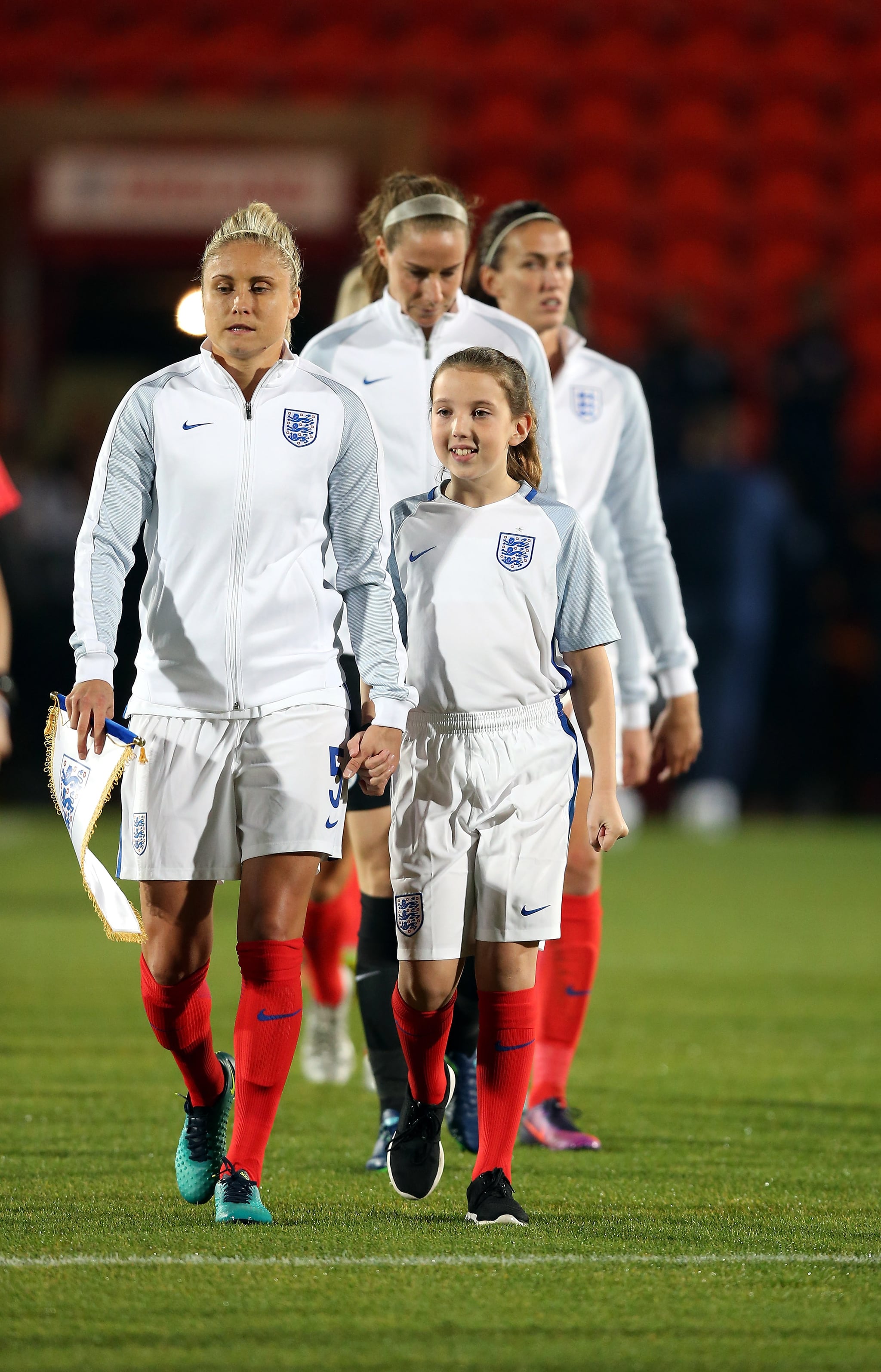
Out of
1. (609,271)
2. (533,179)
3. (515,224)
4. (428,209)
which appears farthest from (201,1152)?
(533,179)

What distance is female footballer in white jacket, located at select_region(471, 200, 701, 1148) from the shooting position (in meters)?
4.25

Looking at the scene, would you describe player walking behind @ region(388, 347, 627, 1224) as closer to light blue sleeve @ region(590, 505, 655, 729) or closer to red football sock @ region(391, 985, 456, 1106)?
red football sock @ region(391, 985, 456, 1106)

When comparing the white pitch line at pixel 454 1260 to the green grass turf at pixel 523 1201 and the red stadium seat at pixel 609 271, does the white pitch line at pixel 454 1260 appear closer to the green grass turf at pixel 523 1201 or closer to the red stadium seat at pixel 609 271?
the green grass turf at pixel 523 1201

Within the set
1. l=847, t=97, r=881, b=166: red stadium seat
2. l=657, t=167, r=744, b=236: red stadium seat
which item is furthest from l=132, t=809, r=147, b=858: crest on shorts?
l=847, t=97, r=881, b=166: red stadium seat

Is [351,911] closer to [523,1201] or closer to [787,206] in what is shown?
[523,1201]

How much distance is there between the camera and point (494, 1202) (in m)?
3.27

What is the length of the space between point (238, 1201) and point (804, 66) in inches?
492

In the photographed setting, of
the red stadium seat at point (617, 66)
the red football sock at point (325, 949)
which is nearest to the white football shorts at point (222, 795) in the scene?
the red football sock at point (325, 949)

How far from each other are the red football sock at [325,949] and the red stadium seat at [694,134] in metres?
10.3

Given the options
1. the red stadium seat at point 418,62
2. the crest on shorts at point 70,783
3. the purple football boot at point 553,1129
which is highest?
the red stadium seat at point 418,62

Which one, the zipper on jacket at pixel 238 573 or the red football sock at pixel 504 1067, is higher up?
the zipper on jacket at pixel 238 573

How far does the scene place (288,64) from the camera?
1412 cm

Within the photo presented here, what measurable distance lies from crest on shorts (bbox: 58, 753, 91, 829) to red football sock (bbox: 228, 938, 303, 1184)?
0.37 metres

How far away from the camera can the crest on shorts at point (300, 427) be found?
10.8ft
